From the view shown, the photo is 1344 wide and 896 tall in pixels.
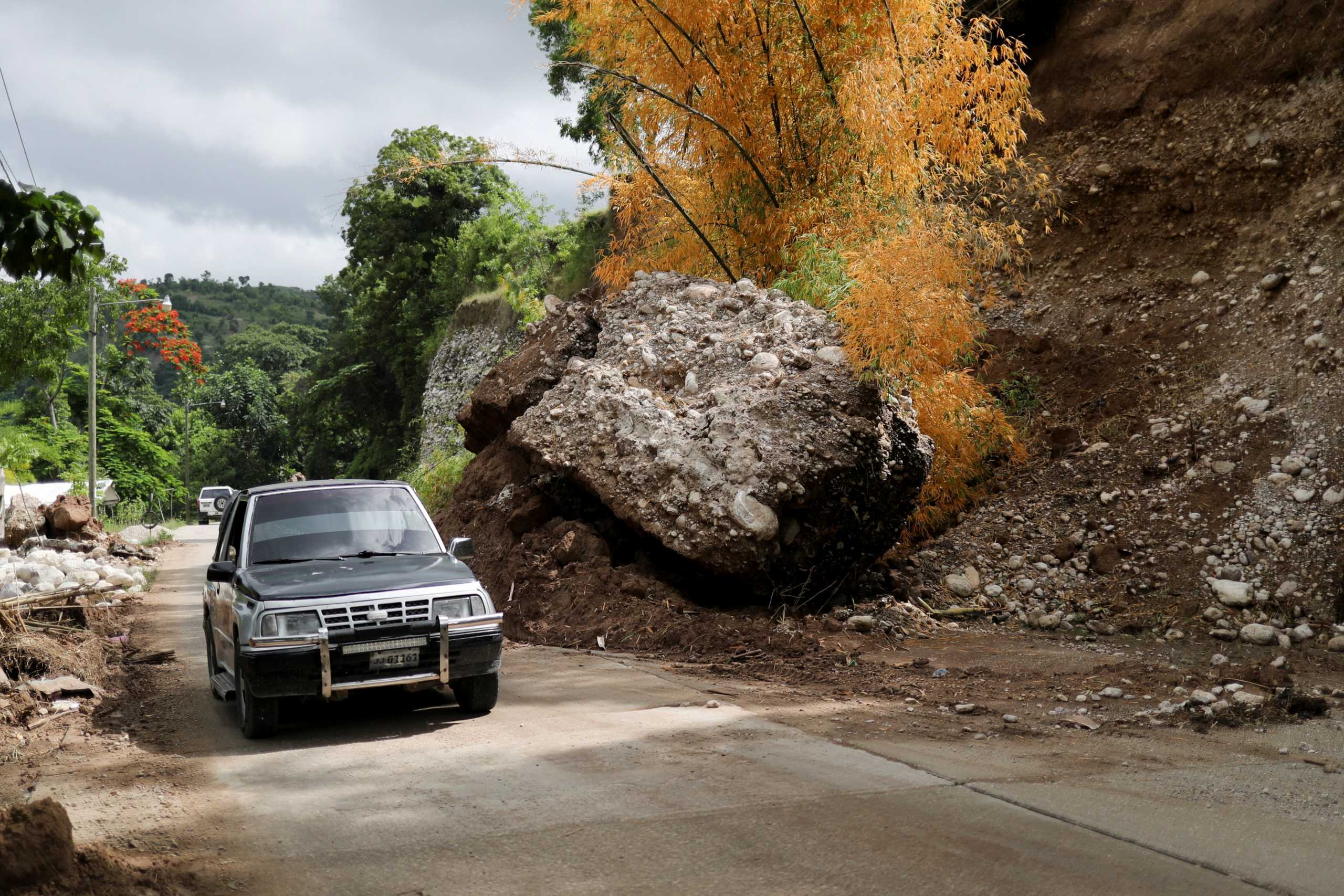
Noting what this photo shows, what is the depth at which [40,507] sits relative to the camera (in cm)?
2408

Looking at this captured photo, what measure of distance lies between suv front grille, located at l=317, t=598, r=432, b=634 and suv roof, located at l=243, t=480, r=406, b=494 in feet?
4.62

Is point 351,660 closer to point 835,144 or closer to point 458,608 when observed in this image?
point 458,608

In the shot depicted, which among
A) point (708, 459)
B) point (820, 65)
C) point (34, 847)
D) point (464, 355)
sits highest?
point (820, 65)

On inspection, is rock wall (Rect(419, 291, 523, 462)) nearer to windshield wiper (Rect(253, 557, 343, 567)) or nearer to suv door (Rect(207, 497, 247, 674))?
suv door (Rect(207, 497, 247, 674))

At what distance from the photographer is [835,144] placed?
Result: 42.5 feet

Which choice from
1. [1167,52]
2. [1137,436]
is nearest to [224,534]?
[1137,436]

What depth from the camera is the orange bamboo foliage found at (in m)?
12.0

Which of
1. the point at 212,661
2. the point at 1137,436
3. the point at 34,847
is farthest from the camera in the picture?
the point at 1137,436

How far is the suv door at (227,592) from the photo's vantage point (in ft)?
23.7

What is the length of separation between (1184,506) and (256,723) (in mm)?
10152

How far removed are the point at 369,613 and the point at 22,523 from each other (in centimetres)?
2066

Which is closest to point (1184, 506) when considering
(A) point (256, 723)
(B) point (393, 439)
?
(A) point (256, 723)

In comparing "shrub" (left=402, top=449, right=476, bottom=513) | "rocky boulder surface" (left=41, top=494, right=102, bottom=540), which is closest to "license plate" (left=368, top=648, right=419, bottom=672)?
"shrub" (left=402, top=449, right=476, bottom=513)

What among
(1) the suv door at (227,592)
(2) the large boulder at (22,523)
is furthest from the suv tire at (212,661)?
(2) the large boulder at (22,523)
